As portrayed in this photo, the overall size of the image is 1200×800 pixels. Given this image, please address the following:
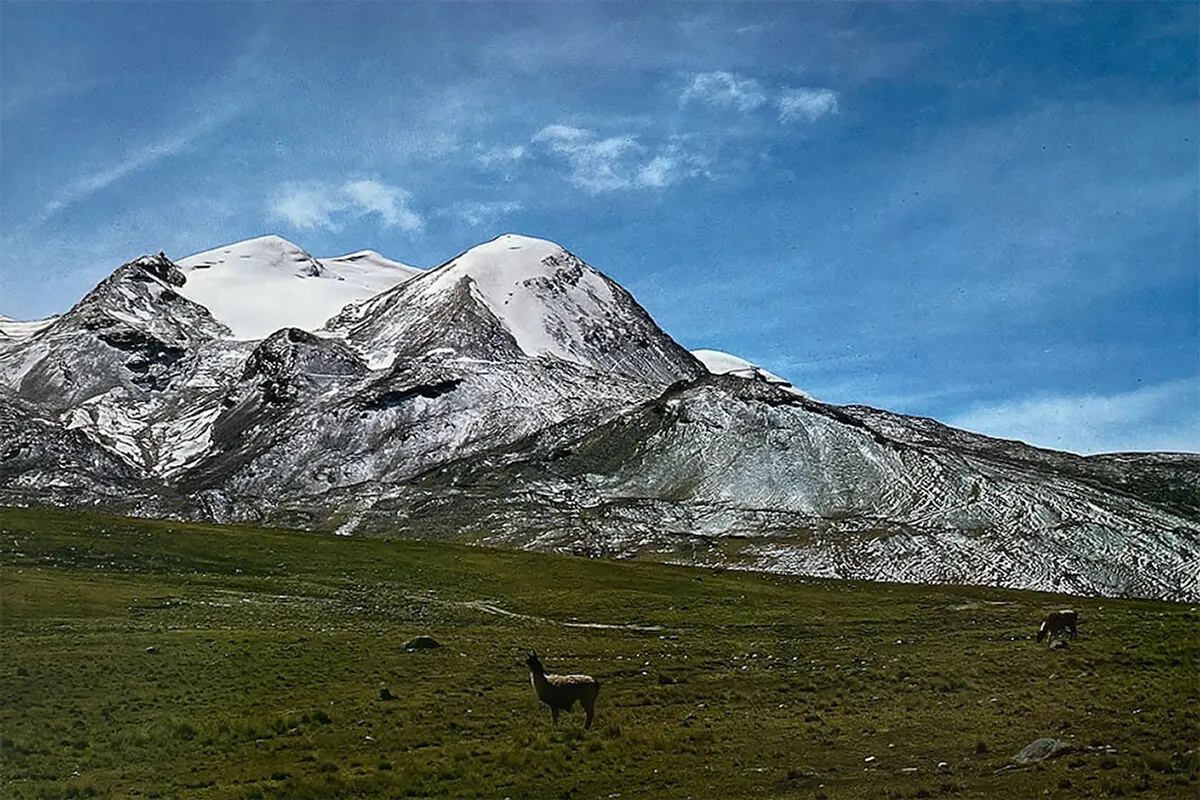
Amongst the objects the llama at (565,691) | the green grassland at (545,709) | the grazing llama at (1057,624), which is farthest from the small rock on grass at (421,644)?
the grazing llama at (1057,624)

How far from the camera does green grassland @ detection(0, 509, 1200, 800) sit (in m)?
25.2

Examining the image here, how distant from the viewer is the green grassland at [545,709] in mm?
25172

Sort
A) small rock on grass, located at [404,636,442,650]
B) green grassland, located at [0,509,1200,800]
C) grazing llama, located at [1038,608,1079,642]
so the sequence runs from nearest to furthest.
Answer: green grassland, located at [0,509,1200,800] < small rock on grass, located at [404,636,442,650] < grazing llama, located at [1038,608,1079,642]

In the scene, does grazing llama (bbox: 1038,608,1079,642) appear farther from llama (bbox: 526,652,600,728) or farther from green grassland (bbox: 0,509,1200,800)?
llama (bbox: 526,652,600,728)

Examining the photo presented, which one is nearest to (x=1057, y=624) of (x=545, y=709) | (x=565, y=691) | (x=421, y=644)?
(x=545, y=709)

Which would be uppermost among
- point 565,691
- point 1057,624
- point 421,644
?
point 1057,624

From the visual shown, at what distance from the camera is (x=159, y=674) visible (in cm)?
4134

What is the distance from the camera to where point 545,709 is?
1358 inches

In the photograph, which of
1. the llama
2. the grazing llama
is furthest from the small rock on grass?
the grazing llama

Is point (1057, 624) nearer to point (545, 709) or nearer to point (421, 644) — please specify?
point (545, 709)

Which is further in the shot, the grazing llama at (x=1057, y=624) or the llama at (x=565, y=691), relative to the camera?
the grazing llama at (x=1057, y=624)

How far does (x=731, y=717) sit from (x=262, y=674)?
1951 centimetres

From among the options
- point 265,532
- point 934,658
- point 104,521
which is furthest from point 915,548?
point 934,658

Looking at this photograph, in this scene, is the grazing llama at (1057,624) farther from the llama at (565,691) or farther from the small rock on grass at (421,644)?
the small rock on grass at (421,644)
